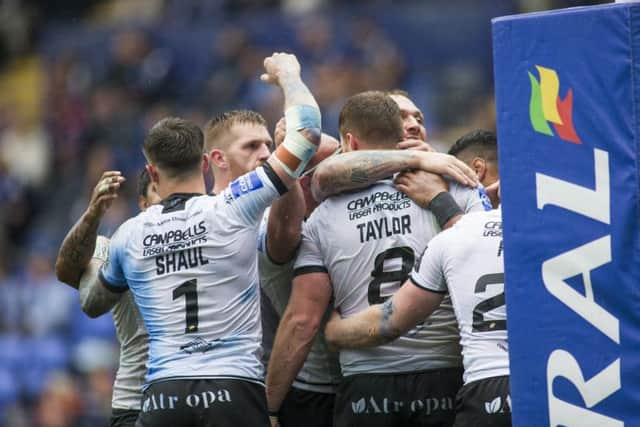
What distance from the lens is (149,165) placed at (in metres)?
6.80

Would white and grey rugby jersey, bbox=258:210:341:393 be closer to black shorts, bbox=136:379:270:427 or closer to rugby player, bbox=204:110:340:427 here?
rugby player, bbox=204:110:340:427

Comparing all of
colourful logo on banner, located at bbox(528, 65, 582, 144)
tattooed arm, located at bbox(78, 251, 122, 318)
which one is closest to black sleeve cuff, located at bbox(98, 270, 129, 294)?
tattooed arm, located at bbox(78, 251, 122, 318)

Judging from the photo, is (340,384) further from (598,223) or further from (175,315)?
(598,223)

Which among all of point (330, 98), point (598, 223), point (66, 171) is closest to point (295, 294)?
point (598, 223)

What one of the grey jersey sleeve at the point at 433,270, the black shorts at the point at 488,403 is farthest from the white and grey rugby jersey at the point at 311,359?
the black shorts at the point at 488,403

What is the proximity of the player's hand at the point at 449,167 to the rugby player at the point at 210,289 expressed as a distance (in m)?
0.72

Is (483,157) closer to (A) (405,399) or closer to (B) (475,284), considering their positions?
(B) (475,284)

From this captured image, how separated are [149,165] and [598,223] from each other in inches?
99.9

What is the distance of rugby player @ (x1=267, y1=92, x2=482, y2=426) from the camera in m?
6.74

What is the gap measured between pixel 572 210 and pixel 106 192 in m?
Answer: 2.49

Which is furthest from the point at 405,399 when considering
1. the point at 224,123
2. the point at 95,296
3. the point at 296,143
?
the point at 224,123

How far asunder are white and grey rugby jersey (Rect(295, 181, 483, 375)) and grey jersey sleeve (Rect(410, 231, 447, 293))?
379 mm

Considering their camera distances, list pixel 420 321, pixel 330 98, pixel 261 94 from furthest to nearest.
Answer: pixel 261 94, pixel 330 98, pixel 420 321

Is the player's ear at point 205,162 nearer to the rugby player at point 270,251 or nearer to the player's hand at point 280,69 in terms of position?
the rugby player at point 270,251
